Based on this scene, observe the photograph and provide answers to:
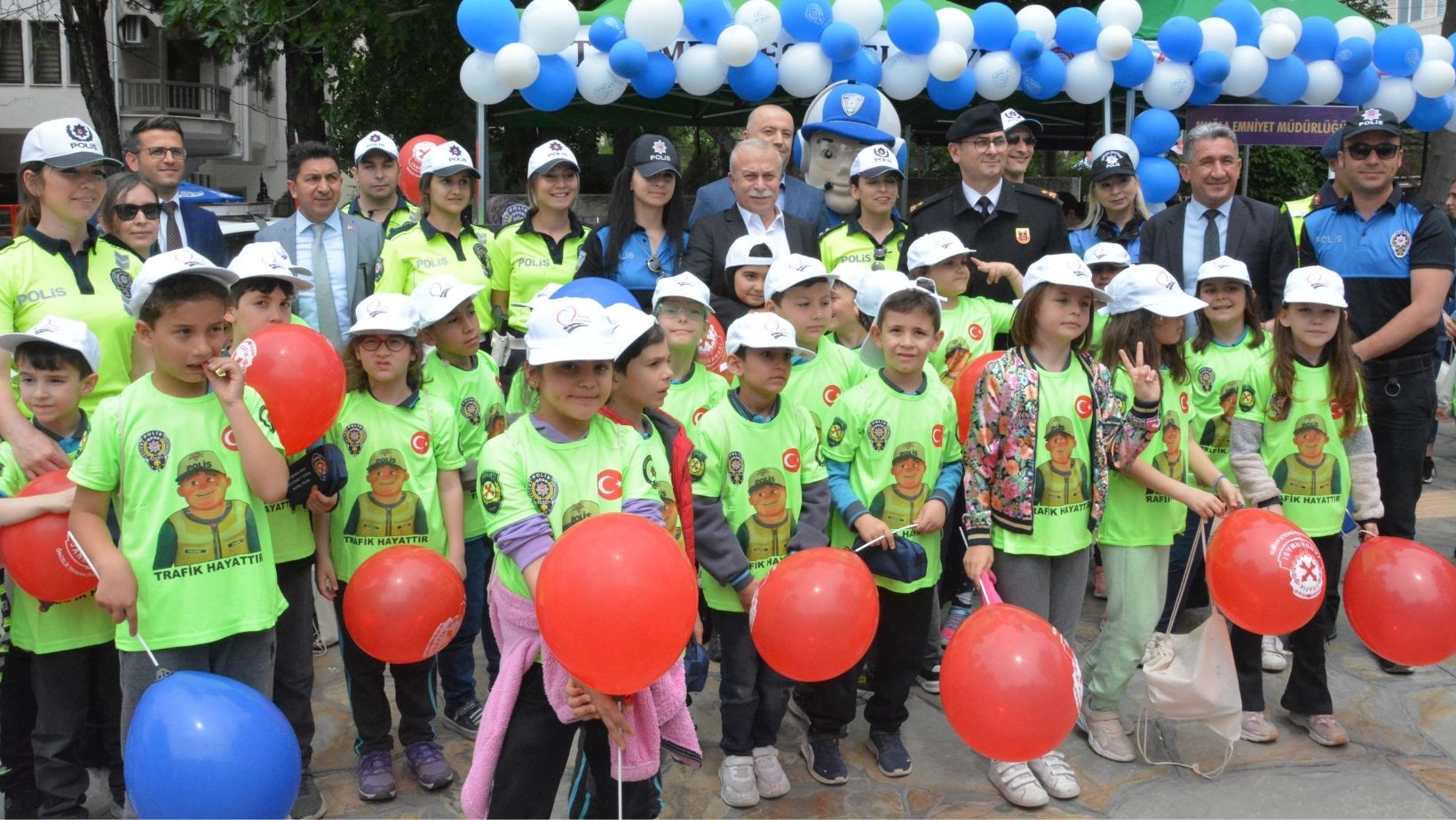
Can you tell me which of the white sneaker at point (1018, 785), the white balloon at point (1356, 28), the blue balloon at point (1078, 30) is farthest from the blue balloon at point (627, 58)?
the white balloon at point (1356, 28)

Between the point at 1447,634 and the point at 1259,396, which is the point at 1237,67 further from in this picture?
the point at 1447,634

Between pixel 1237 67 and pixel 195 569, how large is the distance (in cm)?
768

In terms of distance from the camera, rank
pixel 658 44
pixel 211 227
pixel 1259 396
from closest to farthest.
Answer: pixel 1259 396 → pixel 211 227 → pixel 658 44

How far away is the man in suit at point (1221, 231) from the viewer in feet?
16.8

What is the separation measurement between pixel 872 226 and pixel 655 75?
8.38 ft

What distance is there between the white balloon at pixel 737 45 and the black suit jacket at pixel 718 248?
8.12 feet

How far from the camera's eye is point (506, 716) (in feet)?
9.21

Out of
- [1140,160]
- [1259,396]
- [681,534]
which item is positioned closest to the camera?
[681,534]

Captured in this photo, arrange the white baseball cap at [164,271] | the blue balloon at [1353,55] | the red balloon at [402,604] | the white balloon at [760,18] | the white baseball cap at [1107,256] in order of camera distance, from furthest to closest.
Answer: the blue balloon at [1353,55] → the white balloon at [760,18] → the white baseball cap at [1107,256] → the red balloon at [402,604] → the white baseball cap at [164,271]

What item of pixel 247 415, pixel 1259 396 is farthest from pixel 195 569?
pixel 1259 396

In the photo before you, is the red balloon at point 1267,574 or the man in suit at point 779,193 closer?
the red balloon at point 1267,574

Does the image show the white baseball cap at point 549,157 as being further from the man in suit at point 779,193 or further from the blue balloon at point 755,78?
the blue balloon at point 755,78

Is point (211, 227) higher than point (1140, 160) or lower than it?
lower

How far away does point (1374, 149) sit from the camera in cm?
482
